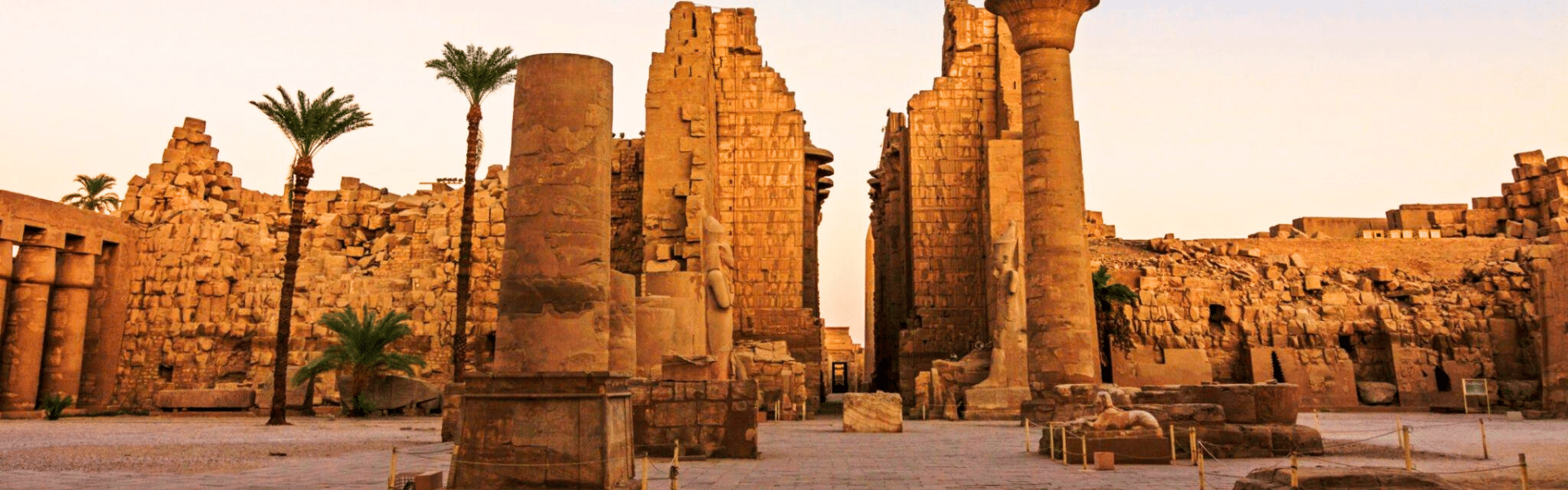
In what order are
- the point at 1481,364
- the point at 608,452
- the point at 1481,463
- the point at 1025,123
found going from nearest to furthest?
the point at 608,452 < the point at 1481,463 < the point at 1025,123 < the point at 1481,364

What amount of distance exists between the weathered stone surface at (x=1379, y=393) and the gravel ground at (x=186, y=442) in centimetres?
1965

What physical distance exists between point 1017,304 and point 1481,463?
39.5 feet

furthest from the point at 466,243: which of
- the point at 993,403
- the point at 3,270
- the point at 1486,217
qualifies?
the point at 1486,217

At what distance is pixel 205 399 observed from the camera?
968 inches

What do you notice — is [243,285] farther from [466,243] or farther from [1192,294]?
[1192,294]

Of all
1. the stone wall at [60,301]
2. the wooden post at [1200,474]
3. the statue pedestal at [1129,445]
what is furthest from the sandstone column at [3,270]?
the wooden post at [1200,474]

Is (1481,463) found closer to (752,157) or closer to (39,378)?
(752,157)

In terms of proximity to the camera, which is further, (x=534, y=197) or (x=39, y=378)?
(x=39, y=378)

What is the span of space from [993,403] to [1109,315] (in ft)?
19.2

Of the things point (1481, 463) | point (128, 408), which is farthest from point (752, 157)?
point (1481, 463)

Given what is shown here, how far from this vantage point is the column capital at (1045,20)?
17.5 metres

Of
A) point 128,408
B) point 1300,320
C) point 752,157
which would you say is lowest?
point 128,408

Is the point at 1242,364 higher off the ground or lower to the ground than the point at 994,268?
lower

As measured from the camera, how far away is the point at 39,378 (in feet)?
75.9
